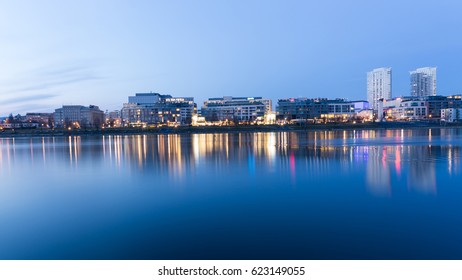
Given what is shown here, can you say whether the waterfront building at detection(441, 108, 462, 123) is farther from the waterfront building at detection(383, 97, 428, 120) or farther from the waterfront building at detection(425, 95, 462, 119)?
the waterfront building at detection(425, 95, 462, 119)

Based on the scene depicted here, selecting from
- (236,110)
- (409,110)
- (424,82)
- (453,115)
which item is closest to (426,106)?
(409,110)

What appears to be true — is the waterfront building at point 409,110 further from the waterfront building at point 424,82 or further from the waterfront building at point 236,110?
the waterfront building at point 424,82

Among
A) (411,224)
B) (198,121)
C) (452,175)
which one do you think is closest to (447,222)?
(411,224)

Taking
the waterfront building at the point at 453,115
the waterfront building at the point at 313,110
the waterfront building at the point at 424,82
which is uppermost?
the waterfront building at the point at 424,82

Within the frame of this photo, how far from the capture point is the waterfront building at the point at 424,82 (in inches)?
7441

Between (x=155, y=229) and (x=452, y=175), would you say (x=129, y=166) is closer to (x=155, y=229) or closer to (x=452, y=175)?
(x=155, y=229)

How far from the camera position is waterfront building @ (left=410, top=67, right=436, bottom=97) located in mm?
189000

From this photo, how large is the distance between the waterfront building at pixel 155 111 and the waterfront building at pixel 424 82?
456 feet

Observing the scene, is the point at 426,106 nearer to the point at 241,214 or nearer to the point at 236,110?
the point at 236,110

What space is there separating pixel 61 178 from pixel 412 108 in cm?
11368

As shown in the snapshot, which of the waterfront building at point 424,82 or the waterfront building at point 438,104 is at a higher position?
the waterfront building at point 424,82

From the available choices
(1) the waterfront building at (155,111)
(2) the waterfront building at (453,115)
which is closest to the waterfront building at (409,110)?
(2) the waterfront building at (453,115)

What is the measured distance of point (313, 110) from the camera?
356 feet

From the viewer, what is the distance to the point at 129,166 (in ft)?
52.1
